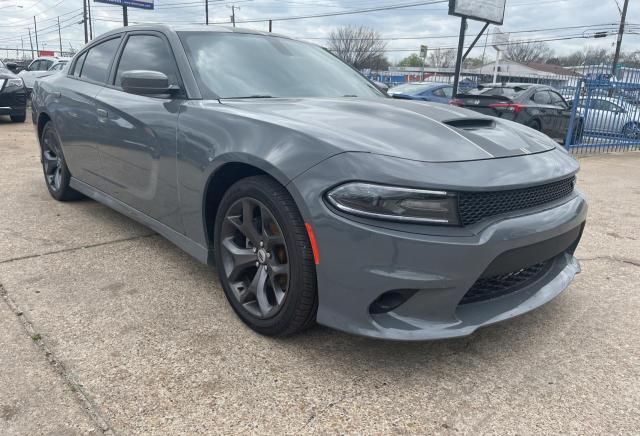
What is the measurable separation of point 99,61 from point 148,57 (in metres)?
0.98

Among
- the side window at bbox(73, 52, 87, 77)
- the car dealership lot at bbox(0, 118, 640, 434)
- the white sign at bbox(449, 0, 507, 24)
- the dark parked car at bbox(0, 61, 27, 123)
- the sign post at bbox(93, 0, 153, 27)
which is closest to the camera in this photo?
the car dealership lot at bbox(0, 118, 640, 434)

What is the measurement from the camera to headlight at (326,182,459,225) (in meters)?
1.95

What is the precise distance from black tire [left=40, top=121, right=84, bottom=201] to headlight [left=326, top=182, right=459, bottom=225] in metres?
3.46

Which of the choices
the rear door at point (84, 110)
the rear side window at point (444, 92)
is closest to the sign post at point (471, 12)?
the rear side window at point (444, 92)

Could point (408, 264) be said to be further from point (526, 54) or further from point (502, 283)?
point (526, 54)

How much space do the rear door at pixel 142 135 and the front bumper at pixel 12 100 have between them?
860cm

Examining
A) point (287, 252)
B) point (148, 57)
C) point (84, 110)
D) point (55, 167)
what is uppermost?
point (148, 57)

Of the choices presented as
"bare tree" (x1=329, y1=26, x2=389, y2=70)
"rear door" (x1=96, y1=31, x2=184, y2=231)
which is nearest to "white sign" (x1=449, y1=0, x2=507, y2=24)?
"rear door" (x1=96, y1=31, x2=184, y2=231)

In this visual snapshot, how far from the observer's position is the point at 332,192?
2021 millimetres

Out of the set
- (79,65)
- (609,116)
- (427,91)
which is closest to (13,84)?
(79,65)

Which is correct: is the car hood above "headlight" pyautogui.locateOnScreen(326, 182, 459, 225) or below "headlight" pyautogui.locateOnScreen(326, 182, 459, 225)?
above

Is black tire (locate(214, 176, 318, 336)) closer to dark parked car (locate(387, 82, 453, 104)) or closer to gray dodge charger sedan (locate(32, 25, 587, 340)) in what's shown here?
gray dodge charger sedan (locate(32, 25, 587, 340))

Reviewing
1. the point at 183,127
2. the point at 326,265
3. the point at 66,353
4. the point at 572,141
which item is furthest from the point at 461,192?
the point at 572,141

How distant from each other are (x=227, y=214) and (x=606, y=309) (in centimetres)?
221
